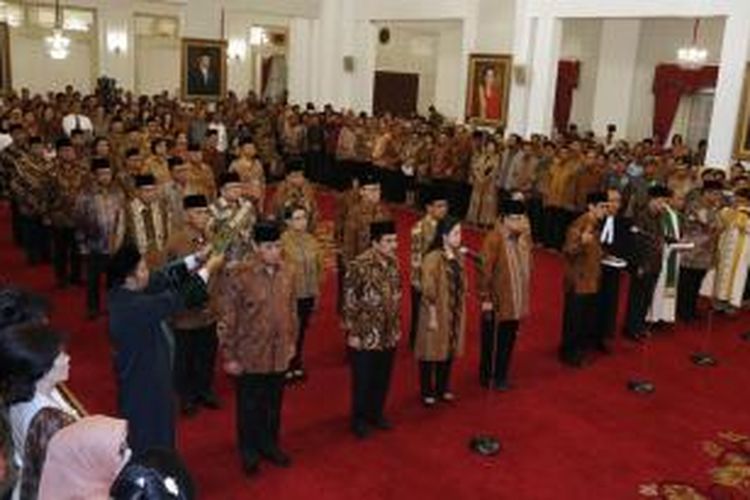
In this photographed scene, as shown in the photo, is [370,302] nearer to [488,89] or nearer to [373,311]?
[373,311]

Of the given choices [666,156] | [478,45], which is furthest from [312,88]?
[666,156]

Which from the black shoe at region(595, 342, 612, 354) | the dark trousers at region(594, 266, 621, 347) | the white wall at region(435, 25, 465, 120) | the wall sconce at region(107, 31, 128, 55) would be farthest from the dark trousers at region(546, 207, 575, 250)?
the wall sconce at region(107, 31, 128, 55)

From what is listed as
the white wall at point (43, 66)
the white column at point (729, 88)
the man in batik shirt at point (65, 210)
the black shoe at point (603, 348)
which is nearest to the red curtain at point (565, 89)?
the white column at point (729, 88)

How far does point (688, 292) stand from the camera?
9.75m

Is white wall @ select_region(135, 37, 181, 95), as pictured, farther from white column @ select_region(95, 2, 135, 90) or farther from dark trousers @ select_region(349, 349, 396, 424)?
dark trousers @ select_region(349, 349, 396, 424)

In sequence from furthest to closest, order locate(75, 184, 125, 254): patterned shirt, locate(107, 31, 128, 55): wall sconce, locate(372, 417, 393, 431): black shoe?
1. locate(107, 31, 128, 55): wall sconce
2. locate(75, 184, 125, 254): patterned shirt
3. locate(372, 417, 393, 431): black shoe

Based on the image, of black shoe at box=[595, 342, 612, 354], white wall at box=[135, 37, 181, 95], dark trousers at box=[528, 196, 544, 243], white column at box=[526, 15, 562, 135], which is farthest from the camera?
white wall at box=[135, 37, 181, 95]

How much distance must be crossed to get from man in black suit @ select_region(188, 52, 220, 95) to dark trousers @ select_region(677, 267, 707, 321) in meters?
14.0

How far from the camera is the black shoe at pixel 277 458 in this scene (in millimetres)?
5746

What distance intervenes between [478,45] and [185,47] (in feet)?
23.0

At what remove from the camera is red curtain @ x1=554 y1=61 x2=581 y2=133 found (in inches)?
822

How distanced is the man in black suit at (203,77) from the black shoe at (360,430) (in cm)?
1552

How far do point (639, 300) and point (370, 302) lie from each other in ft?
13.6

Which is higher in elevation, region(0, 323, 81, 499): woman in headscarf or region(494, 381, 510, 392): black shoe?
region(0, 323, 81, 499): woman in headscarf
